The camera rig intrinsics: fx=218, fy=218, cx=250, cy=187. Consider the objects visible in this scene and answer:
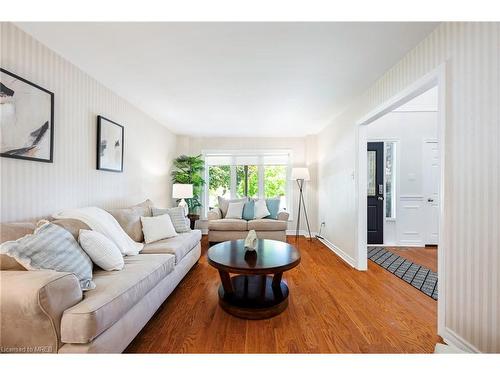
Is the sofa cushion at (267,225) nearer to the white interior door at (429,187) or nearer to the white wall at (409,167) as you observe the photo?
the white wall at (409,167)

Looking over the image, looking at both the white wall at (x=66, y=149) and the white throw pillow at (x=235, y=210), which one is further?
the white throw pillow at (x=235, y=210)

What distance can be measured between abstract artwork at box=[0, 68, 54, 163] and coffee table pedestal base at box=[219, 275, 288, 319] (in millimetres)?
2021

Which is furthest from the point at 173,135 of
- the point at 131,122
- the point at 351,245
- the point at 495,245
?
the point at 495,245

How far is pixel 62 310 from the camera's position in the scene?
1139mm

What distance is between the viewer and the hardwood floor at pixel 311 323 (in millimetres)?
1563

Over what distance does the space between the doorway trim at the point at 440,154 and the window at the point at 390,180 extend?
5.81ft

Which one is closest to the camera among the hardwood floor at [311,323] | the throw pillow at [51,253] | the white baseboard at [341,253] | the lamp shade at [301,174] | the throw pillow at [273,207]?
the throw pillow at [51,253]

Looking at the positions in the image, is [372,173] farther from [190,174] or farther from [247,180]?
[190,174]

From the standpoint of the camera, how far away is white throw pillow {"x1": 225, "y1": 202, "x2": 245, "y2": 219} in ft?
15.0

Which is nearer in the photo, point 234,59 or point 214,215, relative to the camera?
point 234,59

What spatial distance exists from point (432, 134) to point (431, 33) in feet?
11.0

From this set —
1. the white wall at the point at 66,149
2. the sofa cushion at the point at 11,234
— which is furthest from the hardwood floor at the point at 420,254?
the white wall at the point at 66,149

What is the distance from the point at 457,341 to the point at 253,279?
66.7 inches

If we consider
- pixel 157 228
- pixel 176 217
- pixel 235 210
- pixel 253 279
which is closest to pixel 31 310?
pixel 157 228
